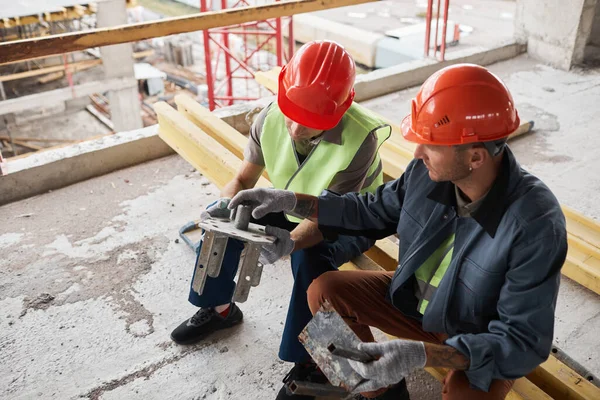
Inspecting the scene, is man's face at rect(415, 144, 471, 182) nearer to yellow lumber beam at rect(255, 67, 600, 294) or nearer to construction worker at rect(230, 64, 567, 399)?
construction worker at rect(230, 64, 567, 399)

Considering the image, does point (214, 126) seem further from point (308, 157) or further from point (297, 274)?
point (297, 274)

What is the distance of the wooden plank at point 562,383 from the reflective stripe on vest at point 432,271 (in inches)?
26.1

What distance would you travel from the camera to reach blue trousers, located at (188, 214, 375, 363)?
104 inches

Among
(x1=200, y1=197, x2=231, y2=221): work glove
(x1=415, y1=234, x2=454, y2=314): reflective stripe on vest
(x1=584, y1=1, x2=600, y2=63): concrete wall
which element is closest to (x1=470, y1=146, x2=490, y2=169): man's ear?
(x1=415, y1=234, x2=454, y2=314): reflective stripe on vest

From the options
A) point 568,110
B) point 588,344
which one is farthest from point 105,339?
point 568,110

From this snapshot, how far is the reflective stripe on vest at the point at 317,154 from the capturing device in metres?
2.69

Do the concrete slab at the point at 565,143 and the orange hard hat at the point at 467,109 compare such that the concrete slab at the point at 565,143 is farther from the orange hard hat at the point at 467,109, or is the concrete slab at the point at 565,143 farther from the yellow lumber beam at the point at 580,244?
the orange hard hat at the point at 467,109

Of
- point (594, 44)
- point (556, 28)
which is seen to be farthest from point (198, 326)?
point (594, 44)

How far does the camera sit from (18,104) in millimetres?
13992

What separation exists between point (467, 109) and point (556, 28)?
5.77 metres

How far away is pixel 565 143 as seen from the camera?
5207 mm

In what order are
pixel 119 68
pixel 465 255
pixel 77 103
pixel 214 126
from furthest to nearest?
pixel 77 103 → pixel 119 68 → pixel 214 126 → pixel 465 255

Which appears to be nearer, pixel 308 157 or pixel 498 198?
pixel 498 198

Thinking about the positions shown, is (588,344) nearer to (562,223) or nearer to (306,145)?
(562,223)
